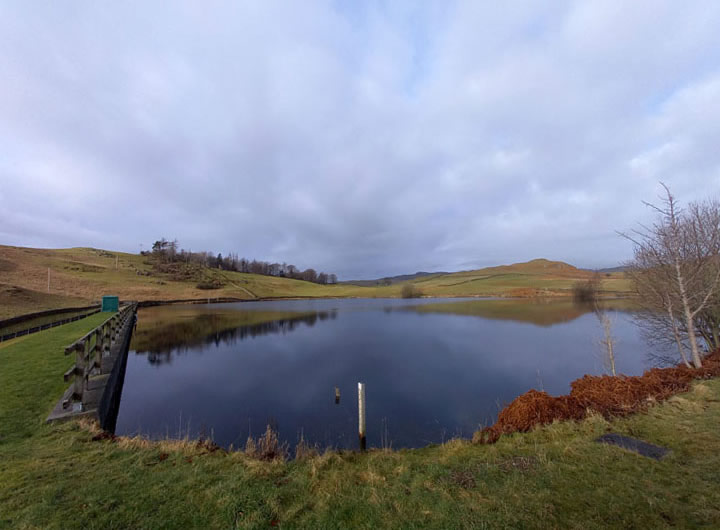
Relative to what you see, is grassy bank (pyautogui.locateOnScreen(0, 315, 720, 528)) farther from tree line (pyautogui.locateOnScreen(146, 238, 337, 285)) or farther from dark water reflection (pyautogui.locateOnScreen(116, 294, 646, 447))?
tree line (pyautogui.locateOnScreen(146, 238, 337, 285))

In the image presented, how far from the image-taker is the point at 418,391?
40.8ft

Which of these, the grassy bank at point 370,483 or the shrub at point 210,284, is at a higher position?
the shrub at point 210,284

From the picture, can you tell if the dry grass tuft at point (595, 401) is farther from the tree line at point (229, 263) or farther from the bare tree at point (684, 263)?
the tree line at point (229, 263)

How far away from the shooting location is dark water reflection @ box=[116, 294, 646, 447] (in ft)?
30.6

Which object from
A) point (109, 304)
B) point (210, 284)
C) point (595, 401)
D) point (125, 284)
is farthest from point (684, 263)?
point (210, 284)

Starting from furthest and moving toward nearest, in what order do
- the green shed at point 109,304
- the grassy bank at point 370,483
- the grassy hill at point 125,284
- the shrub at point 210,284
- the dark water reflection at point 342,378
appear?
the shrub at point 210,284 → the grassy hill at point 125,284 → the green shed at point 109,304 → the dark water reflection at point 342,378 → the grassy bank at point 370,483

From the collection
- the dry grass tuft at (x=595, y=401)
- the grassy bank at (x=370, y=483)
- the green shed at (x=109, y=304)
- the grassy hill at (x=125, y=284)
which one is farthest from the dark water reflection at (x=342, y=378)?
the grassy hill at (x=125, y=284)

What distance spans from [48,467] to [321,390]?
29.9 ft

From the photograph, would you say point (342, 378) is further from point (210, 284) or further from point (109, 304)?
point (210, 284)

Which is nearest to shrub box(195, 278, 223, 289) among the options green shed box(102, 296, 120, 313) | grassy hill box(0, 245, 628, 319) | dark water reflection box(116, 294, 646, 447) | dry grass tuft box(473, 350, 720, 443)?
grassy hill box(0, 245, 628, 319)

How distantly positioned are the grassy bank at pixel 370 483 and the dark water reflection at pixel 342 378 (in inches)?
131

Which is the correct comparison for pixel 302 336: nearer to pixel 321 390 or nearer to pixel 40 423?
pixel 321 390

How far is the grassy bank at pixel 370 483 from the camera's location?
339 cm

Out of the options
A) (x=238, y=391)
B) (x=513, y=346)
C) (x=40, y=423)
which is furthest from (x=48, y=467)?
(x=513, y=346)
